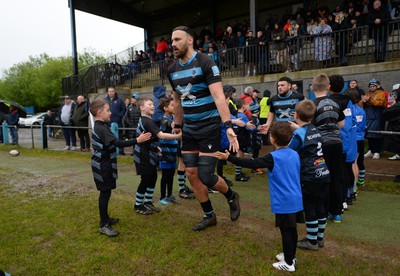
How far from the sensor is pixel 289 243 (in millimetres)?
2840

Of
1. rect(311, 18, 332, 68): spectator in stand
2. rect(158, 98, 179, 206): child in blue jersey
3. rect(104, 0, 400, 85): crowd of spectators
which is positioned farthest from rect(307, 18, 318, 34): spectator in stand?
rect(158, 98, 179, 206): child in blue jersey

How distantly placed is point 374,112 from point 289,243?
663 centimetres

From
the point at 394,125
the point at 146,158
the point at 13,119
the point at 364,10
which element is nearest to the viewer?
the point at 146,158

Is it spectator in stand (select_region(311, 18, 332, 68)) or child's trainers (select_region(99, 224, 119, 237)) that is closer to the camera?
child's trainers (select_region(99, 224, 119, 237))

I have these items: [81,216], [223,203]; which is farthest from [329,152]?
[81,216]

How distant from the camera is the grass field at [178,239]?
2953 mm

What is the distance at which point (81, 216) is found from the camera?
4410mm

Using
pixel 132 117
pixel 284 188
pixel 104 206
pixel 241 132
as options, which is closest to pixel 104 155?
pixel 104 206

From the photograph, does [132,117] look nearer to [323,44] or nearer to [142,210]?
[142,210]

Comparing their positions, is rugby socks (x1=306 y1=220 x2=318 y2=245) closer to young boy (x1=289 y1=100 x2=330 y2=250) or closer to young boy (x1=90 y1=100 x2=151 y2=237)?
young boy (x1=289 y1=100 x2=330 y2=250)

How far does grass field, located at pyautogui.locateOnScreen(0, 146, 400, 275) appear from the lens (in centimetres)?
295

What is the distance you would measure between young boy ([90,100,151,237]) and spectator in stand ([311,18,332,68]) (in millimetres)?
8261

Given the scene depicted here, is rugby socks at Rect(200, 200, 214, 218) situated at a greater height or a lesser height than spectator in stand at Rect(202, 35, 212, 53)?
lesser

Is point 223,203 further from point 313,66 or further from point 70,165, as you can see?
point 313,66
